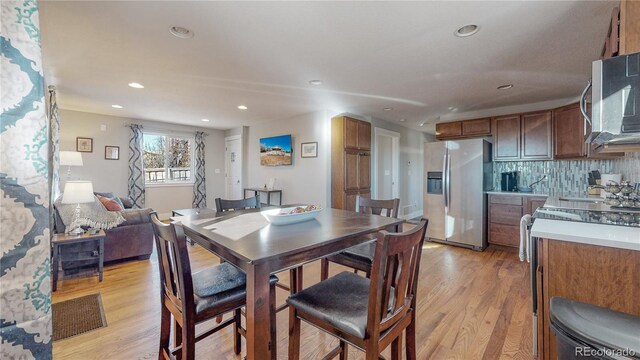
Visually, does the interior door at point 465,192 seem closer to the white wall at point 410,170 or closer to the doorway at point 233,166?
the white wall at point 410,170

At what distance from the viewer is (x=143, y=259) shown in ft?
11.3

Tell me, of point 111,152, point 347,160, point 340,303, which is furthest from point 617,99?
point 111,152

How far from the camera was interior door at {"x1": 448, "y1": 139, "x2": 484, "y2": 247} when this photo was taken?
3.97 meters

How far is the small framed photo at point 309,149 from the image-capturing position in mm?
4980

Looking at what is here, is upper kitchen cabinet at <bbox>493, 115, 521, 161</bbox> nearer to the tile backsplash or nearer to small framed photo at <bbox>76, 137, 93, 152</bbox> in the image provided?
the tile backsplash

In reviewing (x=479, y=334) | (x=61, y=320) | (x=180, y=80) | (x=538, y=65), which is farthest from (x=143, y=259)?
(x=538, y=65)

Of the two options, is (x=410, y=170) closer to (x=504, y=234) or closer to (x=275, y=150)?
(x=504, y=234)

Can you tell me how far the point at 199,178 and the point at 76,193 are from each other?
4.10m

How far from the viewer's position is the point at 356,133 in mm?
4879

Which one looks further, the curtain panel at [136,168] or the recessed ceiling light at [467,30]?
the curtain panel at [136,168]

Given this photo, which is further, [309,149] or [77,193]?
[309,149]

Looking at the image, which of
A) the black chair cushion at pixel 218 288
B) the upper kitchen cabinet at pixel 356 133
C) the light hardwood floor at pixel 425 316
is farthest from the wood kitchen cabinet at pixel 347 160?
the black chair cushion at pixel 218 288

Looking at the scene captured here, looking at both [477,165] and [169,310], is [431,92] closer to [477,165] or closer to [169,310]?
[477,165]

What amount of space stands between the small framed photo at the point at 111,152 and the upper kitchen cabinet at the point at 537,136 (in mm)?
7338
